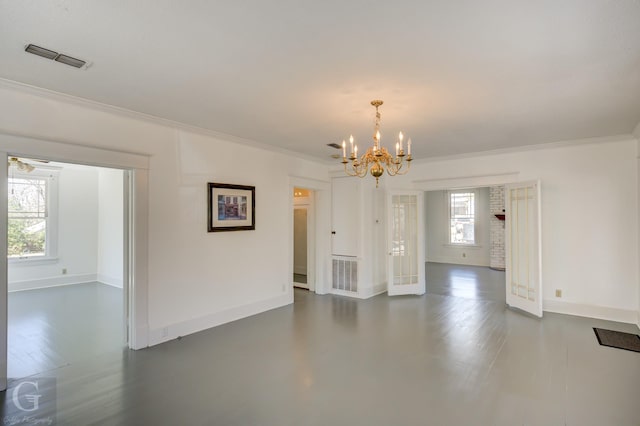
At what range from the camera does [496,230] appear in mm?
9906

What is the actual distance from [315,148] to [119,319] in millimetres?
3966

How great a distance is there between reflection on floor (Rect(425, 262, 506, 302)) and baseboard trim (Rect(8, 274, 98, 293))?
775cm

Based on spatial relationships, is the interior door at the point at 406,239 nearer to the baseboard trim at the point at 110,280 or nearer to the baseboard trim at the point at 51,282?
the baseboard trim at the point at 110,280

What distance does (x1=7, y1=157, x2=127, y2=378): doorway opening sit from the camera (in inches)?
218

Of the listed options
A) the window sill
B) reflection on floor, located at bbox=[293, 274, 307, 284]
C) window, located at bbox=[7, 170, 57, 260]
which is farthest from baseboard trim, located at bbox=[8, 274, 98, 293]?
reflection on floor, located at bbox=[293, 274, 307, 284]

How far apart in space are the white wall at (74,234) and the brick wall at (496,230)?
10.7 metres

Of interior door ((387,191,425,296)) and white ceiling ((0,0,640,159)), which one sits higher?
white ceiling ((0,0,640,159))

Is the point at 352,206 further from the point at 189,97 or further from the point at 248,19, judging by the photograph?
the point at 248,19

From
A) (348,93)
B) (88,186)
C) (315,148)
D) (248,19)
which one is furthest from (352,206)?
(88,186)

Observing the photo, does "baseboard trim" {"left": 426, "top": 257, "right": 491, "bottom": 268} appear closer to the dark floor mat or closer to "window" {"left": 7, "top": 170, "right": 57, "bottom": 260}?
the dark floor mat

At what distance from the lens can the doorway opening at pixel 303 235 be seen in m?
6.89

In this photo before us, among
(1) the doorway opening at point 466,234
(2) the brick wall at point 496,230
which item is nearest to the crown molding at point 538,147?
(1) the doorway opening at point 466,234

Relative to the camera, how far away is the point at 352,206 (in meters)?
6.51

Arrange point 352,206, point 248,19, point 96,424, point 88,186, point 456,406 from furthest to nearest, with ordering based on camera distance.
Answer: point 88,186 → point 352,206 → point 456,406 → point 96,424 → point 248,19
